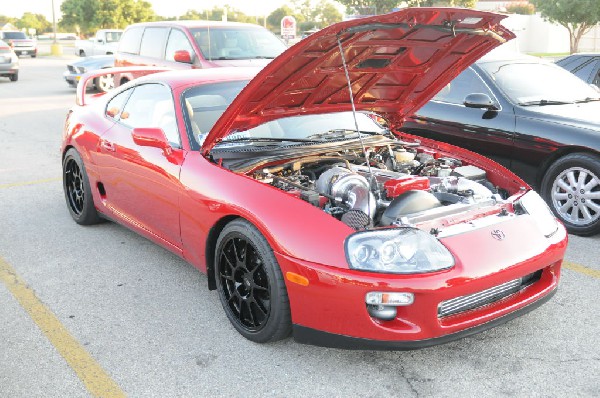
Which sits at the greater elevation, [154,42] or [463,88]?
[154,42]

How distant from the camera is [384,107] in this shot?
461 centimetres

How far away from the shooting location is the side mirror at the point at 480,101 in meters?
5.66

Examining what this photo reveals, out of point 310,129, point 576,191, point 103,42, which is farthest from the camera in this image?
point 103,42

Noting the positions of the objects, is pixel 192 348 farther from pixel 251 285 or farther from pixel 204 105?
pixel 204 105

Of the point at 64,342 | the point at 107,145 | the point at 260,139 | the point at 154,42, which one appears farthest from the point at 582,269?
the point at 154,42

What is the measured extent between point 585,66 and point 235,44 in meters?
5.17

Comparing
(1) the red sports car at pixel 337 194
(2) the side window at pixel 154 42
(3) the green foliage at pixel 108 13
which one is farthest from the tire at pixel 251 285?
(3) the green foliage at pixel 108 13

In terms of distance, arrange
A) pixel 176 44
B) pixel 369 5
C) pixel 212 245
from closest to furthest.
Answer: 1. pixel 212 245
2. pixel 176 44
3. pixel 369 5

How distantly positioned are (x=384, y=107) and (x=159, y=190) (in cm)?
178

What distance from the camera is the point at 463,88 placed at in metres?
6.15

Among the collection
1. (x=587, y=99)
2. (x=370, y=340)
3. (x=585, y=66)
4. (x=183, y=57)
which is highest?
(x=183, y=57)

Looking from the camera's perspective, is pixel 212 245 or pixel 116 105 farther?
pixel 116 105

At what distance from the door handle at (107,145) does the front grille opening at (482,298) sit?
2840 millimetres

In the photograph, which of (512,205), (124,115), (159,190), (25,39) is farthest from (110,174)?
(25,39)
